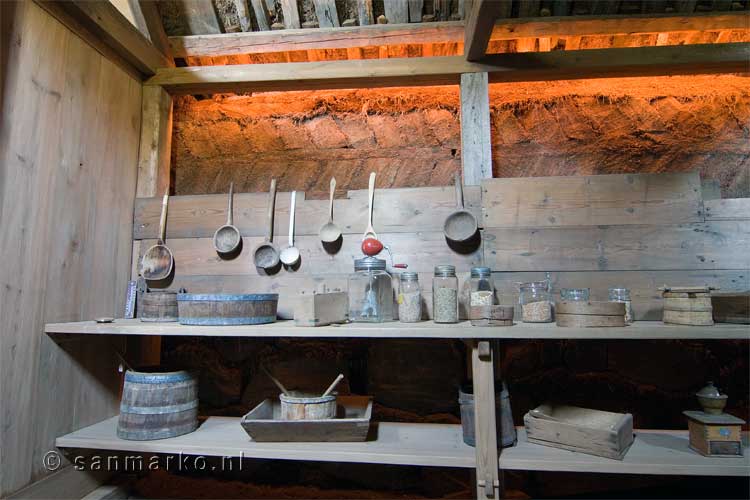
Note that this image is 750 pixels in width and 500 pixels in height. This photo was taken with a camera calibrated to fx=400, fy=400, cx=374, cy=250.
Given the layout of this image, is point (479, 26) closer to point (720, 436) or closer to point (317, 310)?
point (317, 310)

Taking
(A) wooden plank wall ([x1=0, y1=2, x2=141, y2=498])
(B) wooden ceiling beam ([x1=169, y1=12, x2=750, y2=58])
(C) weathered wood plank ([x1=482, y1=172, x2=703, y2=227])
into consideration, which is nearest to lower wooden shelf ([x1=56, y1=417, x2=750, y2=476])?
(A) wooden plank wall ([x1=0, y1=2, x2=141, y2=498])

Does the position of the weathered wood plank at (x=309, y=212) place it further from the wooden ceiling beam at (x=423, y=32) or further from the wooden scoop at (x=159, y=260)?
the wooden ceiling beam at (x=423, y=32)

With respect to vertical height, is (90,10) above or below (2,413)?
above

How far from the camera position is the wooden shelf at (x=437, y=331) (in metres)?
1.30

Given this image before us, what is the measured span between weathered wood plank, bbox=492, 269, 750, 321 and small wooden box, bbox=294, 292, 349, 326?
0.72 metres

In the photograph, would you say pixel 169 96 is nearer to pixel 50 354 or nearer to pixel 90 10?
pixel 90 10

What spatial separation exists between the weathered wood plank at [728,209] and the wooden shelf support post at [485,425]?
3.89 ft

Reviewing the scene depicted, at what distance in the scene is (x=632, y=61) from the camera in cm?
195

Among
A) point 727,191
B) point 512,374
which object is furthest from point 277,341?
point 727,191

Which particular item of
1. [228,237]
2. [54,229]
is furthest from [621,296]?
[54,229]

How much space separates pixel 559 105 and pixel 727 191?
969 mm

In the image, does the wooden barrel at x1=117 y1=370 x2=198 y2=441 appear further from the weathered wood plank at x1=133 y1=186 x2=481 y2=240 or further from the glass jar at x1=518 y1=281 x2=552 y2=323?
the glass jar at x1=518 y1=281 x2=552 y2=323

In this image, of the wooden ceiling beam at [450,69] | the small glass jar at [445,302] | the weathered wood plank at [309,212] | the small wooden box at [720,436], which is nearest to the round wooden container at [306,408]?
the small glass jar at [445,302]

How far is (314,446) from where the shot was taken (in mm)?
1479
